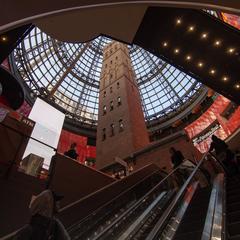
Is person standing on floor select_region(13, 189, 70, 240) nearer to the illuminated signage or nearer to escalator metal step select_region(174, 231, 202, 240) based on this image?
escalator metal step select_region(174, 231, 202, 240)

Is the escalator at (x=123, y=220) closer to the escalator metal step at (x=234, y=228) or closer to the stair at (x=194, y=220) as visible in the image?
the stair at (x=194, y=220)

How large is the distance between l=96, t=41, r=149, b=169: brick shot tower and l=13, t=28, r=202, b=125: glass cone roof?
6.22 metres

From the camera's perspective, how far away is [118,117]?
22.4 m

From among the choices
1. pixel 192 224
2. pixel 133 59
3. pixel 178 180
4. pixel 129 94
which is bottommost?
pixel 192 224

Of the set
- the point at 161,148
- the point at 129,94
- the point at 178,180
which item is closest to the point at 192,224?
the point at 178,180

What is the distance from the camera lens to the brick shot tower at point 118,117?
19.2 m

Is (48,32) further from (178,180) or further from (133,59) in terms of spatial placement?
(133,59)

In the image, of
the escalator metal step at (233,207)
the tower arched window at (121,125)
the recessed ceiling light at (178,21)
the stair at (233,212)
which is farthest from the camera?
the tower arched window at (121,125)

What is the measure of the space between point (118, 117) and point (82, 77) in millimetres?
18047

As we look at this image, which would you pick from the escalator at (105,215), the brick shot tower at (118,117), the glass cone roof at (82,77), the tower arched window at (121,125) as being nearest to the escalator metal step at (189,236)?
the escalator at (105,215)

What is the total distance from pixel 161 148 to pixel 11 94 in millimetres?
11712

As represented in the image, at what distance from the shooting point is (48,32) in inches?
386

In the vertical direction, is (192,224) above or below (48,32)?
below

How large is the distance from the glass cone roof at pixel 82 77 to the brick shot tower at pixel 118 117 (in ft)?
20.4
